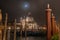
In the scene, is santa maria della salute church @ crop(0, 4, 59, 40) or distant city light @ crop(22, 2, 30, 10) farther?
distant city light @ crop(22, 2, 30, 10)

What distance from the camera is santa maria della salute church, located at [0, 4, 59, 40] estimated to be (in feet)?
8.40

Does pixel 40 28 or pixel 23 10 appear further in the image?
pixel 23 10

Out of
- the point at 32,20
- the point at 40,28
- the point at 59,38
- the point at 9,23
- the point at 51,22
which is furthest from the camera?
the point at 32,20

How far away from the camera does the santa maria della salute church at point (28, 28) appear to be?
8.40 ft

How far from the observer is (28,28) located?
3.93 metres

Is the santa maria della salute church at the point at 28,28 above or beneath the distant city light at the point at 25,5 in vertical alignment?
beneath

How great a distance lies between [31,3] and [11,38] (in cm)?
126

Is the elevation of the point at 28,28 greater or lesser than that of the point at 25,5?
lesser

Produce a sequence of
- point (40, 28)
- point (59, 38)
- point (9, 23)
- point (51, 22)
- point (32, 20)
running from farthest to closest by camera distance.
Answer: point (32, 20), point (40, 28), point (9, 23), point (51, 22), point (59, 38)

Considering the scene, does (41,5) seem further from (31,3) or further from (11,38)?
(11,38)

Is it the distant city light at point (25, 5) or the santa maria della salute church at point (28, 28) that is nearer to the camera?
the santa maria della salute church at point (28, 28)

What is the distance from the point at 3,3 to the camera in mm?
4262

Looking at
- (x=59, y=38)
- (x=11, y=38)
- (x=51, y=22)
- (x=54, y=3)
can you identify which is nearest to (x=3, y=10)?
(x=11, y=38)

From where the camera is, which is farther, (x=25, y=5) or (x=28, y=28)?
(x=25, y=5)
